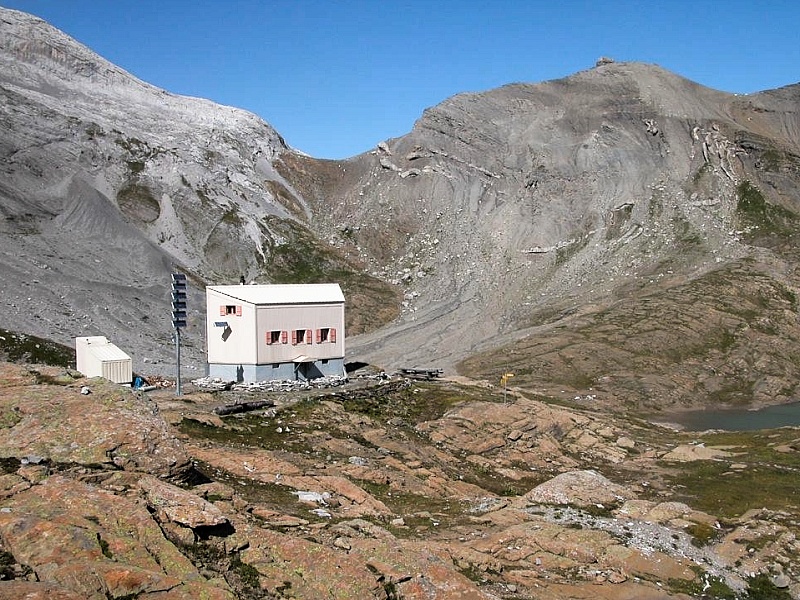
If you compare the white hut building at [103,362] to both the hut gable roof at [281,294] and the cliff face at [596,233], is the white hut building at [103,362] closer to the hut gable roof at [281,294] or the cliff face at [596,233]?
the hut gable roof at [281,294]

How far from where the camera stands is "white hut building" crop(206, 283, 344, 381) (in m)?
55.5

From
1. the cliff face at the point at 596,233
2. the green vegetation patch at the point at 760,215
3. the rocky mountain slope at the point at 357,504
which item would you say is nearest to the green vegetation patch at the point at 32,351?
the rocky mountain slope at the point at 357,504

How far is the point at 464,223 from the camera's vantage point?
472ft

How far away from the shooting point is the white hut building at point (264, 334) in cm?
5550

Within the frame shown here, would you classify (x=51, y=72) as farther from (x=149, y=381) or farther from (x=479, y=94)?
(x=149, y=381)

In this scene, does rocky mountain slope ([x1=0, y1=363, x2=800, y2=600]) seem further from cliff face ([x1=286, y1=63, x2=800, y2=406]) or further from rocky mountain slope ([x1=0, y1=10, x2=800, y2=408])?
cliff face ([x1=286, y1=63, x2=800, y2=406])

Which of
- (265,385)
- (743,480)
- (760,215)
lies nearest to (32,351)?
(265,385)

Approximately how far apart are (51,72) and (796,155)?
154650mm

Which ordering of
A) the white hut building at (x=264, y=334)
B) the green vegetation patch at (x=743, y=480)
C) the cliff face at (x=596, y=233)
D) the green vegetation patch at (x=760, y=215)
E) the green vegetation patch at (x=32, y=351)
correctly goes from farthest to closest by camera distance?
the green vegetation patch at (x=760, y=215), the cliff face at (x=596, y=233), the green vegetation patch at (x=32, y=351), the white hut building at (x=264, y=334), the green vegetation patch at (x=743, y=480)

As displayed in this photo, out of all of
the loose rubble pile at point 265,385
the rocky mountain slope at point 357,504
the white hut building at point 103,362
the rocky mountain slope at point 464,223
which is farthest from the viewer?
the rocky mountain slope at point 464,223

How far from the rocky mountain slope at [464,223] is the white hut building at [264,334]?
1909 centimetres

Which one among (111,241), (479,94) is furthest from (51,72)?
(479,94)

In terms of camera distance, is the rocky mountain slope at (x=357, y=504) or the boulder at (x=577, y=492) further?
the boulder at (x=577, y=492)

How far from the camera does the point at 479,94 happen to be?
172 metres
